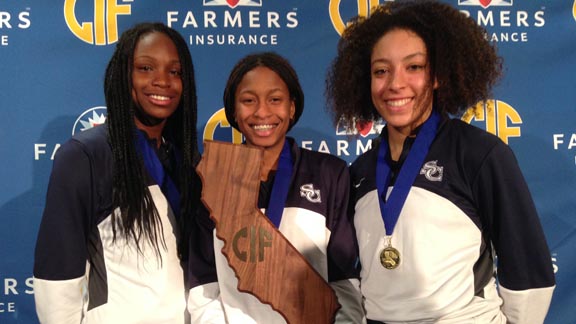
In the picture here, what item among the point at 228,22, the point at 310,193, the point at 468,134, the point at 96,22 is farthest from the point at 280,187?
the point at 96,22

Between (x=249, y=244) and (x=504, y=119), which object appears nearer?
(x=249, y=244)

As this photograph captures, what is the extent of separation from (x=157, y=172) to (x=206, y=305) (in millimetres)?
440

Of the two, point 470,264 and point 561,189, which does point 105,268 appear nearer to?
point 470,264

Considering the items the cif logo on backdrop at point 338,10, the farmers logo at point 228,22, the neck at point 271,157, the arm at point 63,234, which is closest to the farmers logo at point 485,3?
the cif logo on backdrop at point 338,10

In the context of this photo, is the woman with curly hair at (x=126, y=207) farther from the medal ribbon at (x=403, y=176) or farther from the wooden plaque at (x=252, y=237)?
the medal ribbon at (x=403, y=176)

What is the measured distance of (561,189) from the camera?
106 inches

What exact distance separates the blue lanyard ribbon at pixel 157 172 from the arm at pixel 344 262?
50cm

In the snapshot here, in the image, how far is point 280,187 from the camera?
178 cm

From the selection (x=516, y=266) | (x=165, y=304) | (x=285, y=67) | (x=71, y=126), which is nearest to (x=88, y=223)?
(x=165, y=304)

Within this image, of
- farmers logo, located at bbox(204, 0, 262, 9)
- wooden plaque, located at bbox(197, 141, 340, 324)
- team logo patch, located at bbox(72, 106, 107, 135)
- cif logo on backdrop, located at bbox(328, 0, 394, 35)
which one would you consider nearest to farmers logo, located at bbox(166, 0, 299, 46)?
farmers logo, located at bbox(204, 0, 262, 9)

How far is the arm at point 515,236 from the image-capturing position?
1562mm

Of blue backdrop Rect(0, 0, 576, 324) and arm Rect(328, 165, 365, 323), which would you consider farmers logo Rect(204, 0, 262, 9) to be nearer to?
blue backdrop Rect(0, 0, 576, 324)

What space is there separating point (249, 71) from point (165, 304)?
2.51 ft

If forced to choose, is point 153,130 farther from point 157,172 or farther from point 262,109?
point 262,109
